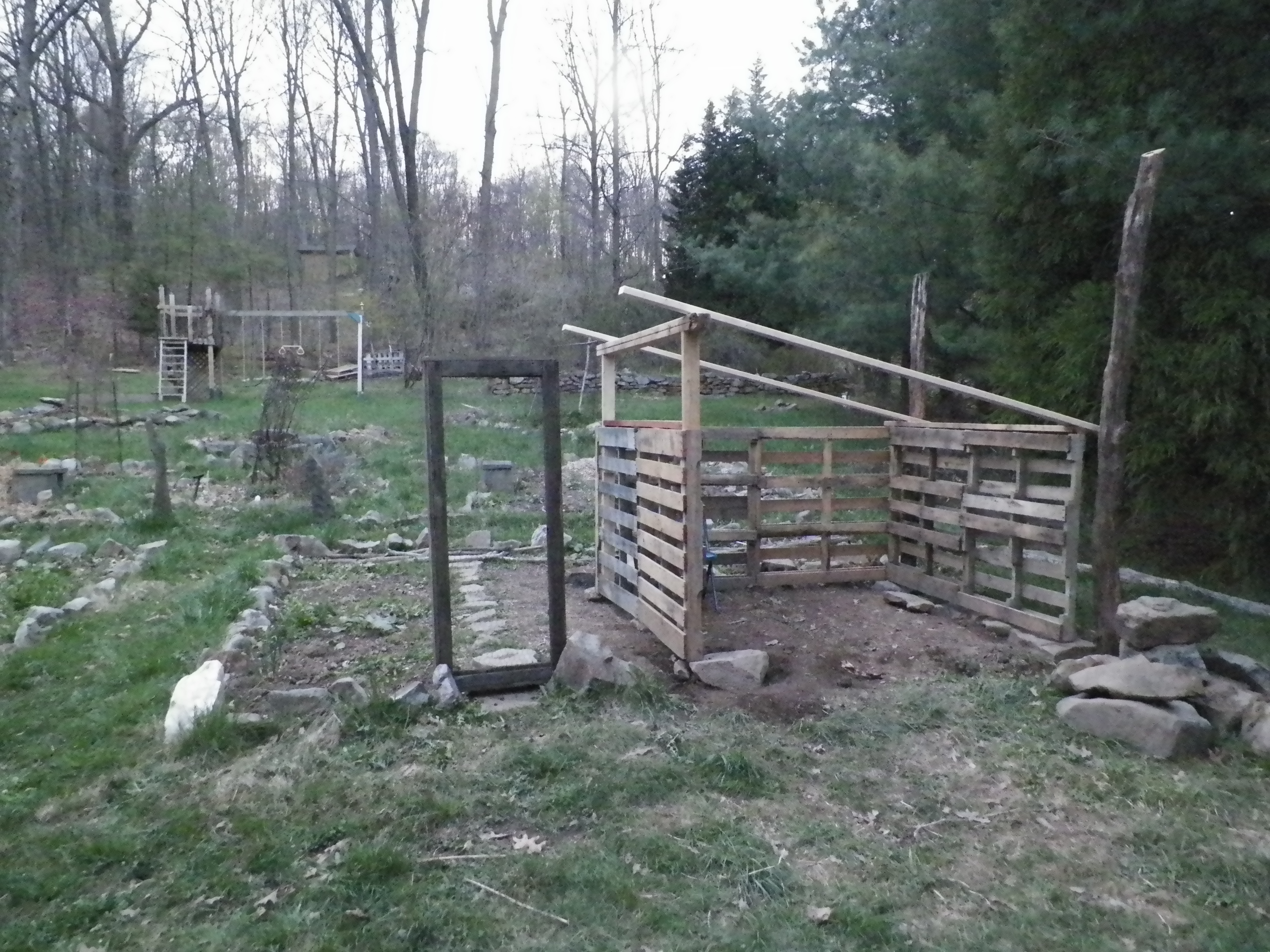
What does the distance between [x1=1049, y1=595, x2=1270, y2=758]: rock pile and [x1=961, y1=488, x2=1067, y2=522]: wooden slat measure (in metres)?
0.79

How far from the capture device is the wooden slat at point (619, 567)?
6742mm

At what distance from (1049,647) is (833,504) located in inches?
85.7

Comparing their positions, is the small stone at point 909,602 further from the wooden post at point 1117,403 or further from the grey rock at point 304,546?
the grey rock at point 304,546

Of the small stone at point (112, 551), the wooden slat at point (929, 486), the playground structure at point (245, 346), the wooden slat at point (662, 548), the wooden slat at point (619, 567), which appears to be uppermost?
the playground structure at point (245, 346)

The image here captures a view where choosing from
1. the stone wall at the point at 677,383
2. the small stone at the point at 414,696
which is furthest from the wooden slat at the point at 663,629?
the stone wall at the point at 677,383

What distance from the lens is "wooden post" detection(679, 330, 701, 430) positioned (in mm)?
5316

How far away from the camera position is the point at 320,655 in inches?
233

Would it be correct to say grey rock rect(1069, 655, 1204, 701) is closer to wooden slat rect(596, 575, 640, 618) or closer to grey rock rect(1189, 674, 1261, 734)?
grey rock rect(1189, 674, 1261, 734)

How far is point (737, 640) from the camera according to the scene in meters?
6.26

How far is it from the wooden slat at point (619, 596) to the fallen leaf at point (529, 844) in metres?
2.85

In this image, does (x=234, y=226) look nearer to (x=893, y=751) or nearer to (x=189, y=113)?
(x=189, y=113)

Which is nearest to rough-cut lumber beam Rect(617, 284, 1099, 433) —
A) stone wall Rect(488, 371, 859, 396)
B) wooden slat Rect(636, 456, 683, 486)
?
wooden slat Rect(636, 456, 683, 486)

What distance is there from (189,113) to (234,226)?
10.4 feet

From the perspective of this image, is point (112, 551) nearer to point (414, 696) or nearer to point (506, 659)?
point (506, 659)
